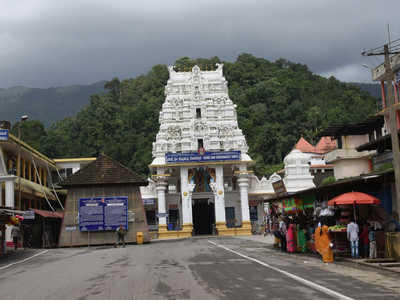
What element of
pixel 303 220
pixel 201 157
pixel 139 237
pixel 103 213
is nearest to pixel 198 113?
pixel 201 157

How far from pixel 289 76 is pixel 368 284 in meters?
100

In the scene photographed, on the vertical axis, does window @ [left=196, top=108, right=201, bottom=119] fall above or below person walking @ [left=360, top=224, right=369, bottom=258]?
above

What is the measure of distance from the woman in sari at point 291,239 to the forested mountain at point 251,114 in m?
56.9

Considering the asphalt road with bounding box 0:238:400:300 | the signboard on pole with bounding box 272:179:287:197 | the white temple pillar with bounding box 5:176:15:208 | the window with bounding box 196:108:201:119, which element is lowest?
the asphalt road with bounding box 0:238:400:300

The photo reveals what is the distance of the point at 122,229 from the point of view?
32.6 metres

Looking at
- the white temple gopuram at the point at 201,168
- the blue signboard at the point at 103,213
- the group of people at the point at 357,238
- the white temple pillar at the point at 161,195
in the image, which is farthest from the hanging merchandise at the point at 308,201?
the white temple pillar at the point at 161,195

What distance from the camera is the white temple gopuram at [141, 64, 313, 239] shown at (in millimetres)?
48031

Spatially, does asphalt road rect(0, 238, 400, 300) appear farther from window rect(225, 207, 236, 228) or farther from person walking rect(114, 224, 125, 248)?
window rect(225, 207, 236, 228)

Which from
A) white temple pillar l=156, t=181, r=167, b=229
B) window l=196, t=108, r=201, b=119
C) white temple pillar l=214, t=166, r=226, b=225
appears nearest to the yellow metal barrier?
white temple pillar l=156, t=181, r=167, b=229

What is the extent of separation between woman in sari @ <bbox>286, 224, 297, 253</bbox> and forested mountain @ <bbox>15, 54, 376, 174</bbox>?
56903mm

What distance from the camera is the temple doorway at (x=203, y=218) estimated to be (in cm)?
5438

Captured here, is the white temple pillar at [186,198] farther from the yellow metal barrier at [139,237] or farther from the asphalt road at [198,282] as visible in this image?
the asphalt road at [198,282]

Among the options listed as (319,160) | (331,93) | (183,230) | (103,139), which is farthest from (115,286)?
(331,93)

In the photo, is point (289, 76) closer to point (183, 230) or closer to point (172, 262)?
point (183, 230)
